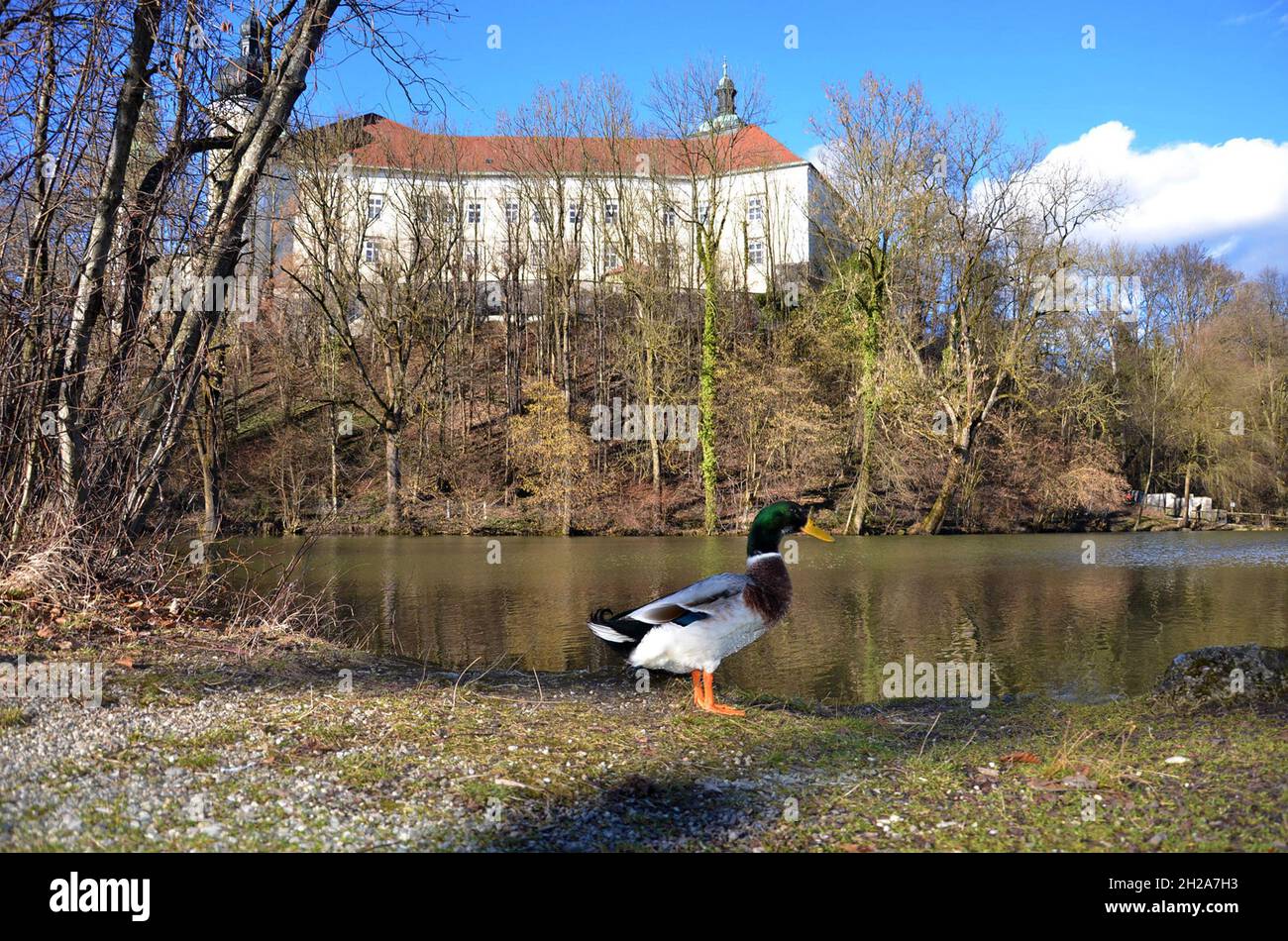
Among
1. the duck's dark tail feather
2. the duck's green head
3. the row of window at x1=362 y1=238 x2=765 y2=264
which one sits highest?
the row of window at x1=362 y1=238 x2=765 y2=264

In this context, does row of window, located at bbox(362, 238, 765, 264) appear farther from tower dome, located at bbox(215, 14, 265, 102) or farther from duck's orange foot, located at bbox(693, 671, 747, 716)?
duck's orange foot, located at bbox(693, 671, 747, 716)

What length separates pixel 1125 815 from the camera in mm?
4582

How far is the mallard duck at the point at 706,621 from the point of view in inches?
262

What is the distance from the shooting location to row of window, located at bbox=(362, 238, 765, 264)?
42906 mm

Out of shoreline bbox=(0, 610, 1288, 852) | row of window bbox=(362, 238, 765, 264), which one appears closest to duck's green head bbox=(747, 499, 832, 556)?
shoreline bbox=(0, 610, 1288, 852)

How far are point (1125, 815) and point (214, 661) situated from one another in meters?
6.91

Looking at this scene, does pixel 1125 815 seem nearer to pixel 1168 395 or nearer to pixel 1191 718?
pixel 1191 718

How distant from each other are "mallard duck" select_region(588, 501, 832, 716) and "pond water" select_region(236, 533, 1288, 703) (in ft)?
12.7

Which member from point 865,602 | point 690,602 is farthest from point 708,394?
point 690,602

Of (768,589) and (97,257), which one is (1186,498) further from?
(97,257)

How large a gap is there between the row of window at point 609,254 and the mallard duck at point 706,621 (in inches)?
1440

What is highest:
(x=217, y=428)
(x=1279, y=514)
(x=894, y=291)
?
(x=894, y=291)

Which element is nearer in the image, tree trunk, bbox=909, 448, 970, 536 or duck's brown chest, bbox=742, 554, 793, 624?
duck's brown chest, bbox=742, 554, 793, 624
